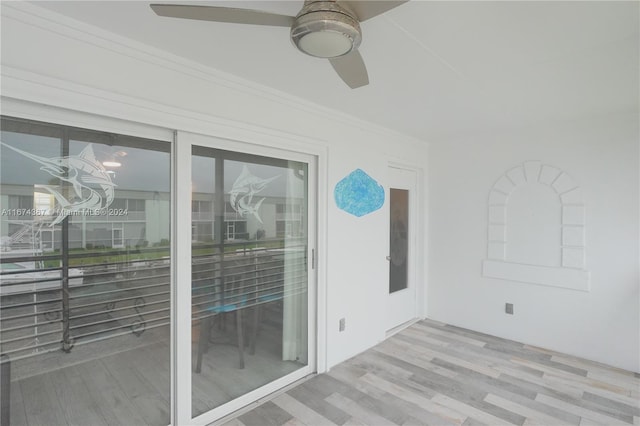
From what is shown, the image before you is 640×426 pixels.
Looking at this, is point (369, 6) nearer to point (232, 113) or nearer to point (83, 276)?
point (232, 113)

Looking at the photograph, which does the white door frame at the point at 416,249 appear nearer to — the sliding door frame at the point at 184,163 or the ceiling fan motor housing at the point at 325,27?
the sliding door frame at the point at 184,163

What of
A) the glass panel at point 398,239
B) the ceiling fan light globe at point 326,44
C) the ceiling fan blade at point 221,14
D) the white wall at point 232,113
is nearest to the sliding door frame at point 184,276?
the white wall at point 232,113

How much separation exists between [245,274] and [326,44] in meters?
1.86

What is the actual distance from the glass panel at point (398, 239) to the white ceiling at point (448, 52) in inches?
55.9

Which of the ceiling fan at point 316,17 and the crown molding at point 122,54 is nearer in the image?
the ceiling fan at point 316,17

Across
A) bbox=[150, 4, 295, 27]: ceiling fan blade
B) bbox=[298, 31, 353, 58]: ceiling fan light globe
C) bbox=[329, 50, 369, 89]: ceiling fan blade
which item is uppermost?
bbox=[150, 4, 295, 27]: ceiling fan blade

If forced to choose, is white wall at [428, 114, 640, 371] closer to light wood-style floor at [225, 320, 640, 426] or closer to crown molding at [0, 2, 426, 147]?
light wood-style floor at [225, 320, 640, 426]

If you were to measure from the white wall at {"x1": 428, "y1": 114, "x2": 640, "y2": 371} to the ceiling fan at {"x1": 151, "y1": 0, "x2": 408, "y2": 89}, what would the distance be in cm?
334

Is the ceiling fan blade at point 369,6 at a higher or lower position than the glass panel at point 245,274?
higher

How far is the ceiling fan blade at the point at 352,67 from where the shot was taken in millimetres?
1502

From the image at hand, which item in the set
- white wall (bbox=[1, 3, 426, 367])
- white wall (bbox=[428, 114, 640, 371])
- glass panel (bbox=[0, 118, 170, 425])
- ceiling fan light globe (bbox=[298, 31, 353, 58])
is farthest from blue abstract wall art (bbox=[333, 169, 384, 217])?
ceiling fan light globe (bbox=[298, 31, 353, 58])

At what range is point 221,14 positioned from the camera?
122 cm

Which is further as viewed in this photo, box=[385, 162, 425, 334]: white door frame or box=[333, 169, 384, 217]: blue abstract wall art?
box=[385, 162, 425, 334]: white door frame

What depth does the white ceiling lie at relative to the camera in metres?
1.59
